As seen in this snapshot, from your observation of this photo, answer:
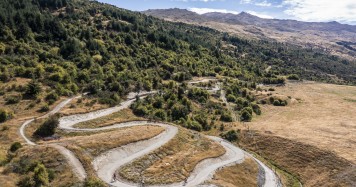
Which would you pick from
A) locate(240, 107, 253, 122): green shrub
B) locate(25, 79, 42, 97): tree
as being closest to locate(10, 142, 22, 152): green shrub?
locate(25, 79, 42, 97): tree

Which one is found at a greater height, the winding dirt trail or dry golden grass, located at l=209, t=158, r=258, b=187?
the winding dirt trail

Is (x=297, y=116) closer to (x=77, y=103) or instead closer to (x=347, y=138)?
(x=347, y=138)

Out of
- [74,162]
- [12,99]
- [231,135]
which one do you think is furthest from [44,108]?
[231,135]

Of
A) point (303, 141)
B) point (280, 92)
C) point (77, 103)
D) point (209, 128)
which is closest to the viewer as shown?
point (303, 141)

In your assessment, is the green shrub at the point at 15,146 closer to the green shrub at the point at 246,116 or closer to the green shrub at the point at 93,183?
the green shrub at the point at 93,183

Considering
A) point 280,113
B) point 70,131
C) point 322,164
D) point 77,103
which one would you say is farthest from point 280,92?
point 70,131

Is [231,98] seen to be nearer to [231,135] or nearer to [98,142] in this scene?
[231,135]

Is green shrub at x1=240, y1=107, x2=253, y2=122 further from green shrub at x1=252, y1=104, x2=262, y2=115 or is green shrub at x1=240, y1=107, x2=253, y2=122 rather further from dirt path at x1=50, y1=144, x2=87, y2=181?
dirt path at x1=50, y1=144, x2=87, y2=181
